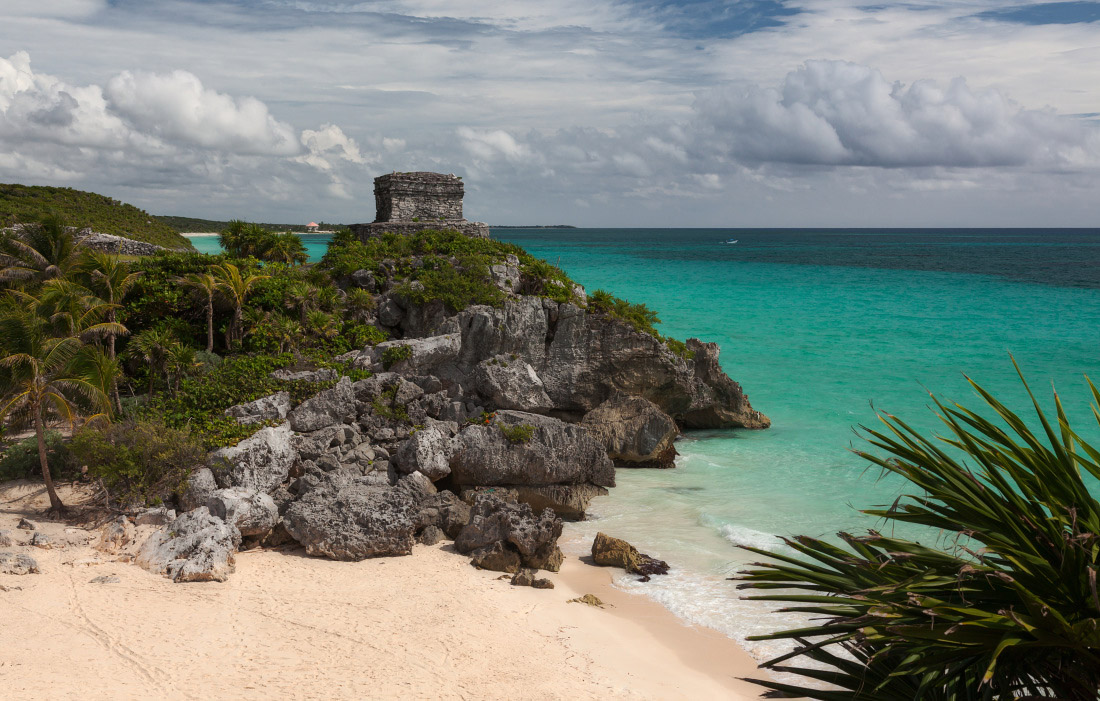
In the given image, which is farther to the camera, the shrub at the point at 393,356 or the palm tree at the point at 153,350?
the shrub at the point at 393,356

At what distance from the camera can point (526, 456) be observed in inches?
521

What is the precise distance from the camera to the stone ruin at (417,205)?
2173 cm

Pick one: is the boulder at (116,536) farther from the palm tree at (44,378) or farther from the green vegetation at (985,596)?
the green vegetation at (985,596)

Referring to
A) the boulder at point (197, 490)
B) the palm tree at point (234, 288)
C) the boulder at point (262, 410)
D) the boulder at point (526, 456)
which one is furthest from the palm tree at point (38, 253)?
the boulder at point (526, 456)

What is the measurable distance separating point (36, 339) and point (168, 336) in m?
4.35

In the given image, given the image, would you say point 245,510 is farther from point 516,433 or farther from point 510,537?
point 516,433

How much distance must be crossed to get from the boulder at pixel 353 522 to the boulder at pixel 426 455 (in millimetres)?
1333

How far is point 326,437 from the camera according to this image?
13.1 meters

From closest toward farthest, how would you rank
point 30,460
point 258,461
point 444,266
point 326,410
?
point 258,461, point 30,460, point 326,410, point 444,266

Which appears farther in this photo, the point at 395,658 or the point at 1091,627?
the point at 395,658

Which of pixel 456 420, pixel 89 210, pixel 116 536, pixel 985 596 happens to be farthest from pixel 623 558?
pixel 89 210

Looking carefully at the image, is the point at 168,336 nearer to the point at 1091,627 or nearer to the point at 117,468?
the point at 117,468

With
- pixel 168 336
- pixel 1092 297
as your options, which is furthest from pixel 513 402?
pixel 1092 297

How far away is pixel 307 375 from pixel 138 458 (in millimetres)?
3463
